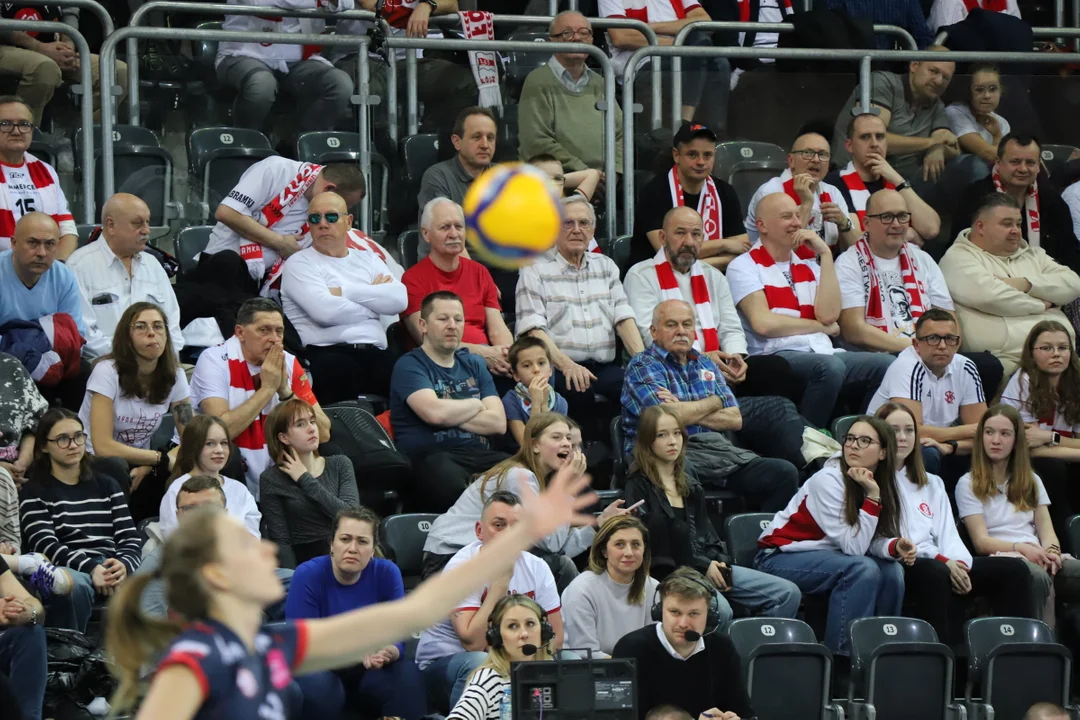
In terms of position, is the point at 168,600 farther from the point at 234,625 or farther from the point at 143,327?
the point at 143,327

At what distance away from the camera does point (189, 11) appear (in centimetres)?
1017

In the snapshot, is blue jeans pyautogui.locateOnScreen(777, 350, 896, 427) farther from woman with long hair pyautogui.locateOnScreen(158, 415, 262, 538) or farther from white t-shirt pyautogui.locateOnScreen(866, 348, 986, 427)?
woman with long hair pyautogui.locateOnScreen(158, 415, 262, 538)

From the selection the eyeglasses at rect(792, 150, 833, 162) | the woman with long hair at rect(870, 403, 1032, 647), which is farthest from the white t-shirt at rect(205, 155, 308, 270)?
the woman with long hair at rect(870, 403, 1032, 647)

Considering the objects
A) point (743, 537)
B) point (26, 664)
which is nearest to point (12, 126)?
point (26, 664)

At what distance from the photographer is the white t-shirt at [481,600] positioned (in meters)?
7.44

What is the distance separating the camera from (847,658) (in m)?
8.15

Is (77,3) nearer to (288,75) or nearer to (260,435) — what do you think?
(288,75)

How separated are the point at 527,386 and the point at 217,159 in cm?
248

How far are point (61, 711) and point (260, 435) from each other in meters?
1.88

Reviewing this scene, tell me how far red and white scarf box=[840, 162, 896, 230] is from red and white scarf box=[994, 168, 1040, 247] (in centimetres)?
79

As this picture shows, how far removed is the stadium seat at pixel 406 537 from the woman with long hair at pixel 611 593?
0.88m

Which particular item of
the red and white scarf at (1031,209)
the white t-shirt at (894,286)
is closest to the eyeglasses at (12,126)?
the white t-shirt at (894,286)

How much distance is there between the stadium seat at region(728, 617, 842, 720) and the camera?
7.52 meters

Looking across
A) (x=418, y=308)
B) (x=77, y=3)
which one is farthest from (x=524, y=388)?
(x=77, y=3)
